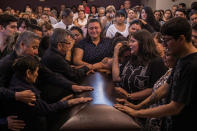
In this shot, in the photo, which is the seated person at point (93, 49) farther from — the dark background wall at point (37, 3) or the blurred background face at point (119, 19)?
the dark background wall at point (37, 3)

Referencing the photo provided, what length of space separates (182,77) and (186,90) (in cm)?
6

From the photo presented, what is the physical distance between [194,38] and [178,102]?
52.5 inches

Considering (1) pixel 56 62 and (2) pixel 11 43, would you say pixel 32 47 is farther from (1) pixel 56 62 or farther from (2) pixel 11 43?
(2) pixel 11 43

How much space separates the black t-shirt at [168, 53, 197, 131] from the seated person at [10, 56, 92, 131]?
2.34 feet

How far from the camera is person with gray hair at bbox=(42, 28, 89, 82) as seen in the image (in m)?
2.36

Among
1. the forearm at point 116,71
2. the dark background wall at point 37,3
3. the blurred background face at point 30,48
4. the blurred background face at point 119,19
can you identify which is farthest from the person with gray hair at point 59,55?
the dark background wall at point 37,3

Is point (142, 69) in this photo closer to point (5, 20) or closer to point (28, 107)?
point (28, 107)

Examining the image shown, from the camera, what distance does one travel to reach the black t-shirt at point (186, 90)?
3.84ft

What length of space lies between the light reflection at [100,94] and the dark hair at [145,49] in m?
0.38

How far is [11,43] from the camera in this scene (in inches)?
105

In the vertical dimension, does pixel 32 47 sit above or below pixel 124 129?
above

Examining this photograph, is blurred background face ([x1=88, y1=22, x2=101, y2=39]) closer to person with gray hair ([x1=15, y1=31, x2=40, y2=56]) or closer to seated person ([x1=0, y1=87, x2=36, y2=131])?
person with gray hair ([x1=15, y1=31, x2=40, y2=56])

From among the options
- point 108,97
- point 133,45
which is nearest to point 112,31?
point 133,45

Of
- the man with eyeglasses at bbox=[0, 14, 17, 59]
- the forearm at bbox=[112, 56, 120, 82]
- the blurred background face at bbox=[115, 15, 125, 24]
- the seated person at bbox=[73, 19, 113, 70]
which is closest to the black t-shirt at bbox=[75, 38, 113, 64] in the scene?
the seated person at bbox=[73, 19, 113, 70]
